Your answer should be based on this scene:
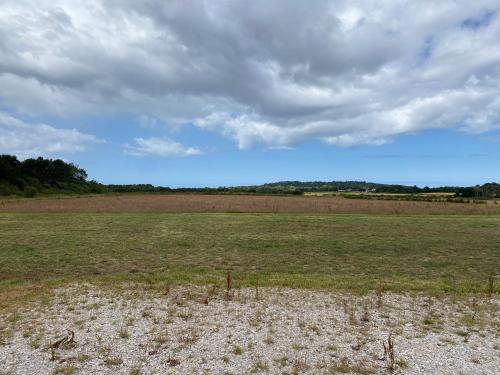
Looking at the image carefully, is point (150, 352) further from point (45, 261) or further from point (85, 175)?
point (85, 175)

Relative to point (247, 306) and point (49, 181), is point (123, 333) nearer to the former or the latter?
point (247, 306)

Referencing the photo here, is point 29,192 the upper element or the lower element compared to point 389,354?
upper

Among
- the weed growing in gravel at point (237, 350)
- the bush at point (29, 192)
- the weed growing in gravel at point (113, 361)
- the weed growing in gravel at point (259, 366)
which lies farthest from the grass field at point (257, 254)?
the bush at point (29, 192)

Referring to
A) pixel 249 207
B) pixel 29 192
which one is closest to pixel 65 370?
pixel 249 207

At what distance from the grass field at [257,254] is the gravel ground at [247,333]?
5.12ft

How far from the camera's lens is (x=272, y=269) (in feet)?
43.7

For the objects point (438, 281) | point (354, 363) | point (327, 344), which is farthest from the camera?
point (438, 281)

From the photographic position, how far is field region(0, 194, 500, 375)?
589 cm

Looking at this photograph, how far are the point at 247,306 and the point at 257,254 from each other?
7.76m

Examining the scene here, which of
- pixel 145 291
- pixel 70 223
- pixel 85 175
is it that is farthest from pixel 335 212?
pixel 85 175

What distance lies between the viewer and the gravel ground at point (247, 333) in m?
5.71

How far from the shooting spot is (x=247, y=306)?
852 centimetres

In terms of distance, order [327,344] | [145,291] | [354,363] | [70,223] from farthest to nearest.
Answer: [70,223] → [145,291] → [327,344] → [354,363]

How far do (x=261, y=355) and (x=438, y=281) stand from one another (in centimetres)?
785
